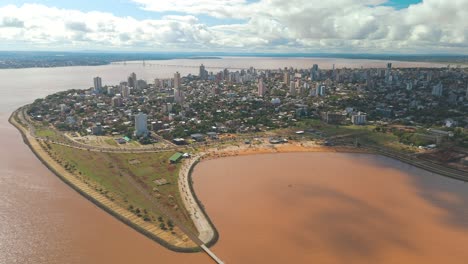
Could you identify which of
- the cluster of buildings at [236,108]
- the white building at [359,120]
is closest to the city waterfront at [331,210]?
the cluster of buildings at [236,108]

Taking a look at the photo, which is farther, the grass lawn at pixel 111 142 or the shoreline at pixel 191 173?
the grass lawn at pixel 111 142

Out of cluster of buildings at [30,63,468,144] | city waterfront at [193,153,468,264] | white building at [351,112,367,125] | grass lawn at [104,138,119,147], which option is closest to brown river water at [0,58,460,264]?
city waterfront at [193,153,468,264]

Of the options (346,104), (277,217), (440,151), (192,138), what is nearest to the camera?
(277,217)

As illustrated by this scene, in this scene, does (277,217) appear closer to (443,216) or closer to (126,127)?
(443,216)

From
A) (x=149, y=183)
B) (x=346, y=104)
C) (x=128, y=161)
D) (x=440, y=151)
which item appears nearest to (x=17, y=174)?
(x=128, y=161)

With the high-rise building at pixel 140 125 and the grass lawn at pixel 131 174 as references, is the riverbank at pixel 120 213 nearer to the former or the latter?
the grass lawn at pixel 131 174

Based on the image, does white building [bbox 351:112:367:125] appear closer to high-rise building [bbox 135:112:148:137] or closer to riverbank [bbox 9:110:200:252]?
high-rise building [bbox 135:112:148:137]
